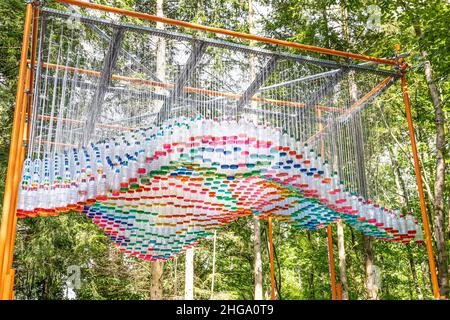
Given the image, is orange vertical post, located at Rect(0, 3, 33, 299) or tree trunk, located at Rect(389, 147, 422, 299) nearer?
orange vertical post, located at Rect(0, 3, 33, 299)

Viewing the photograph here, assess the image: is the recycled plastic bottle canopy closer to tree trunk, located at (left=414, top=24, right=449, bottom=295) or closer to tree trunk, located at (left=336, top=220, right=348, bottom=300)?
tree trunk, located at (left=414, top=24, right=449, bottom=295)

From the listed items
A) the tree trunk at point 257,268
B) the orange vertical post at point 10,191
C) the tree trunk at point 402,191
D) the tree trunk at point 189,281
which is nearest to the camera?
the orange vertical post at point 10,191

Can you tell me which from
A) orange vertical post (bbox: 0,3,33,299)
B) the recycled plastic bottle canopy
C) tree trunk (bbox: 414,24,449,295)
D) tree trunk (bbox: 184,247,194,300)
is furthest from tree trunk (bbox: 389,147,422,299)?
orange vertical post (bbox: 0,3,33,299)

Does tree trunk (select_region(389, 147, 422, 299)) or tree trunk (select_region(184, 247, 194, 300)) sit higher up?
tree trunk (select_region(389, 147, 422, 299))

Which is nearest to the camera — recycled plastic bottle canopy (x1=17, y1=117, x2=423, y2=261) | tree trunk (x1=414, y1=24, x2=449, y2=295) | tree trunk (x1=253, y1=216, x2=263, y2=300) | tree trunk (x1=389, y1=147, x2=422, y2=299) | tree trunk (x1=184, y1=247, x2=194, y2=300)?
recycled plastic bottle canopy (x1=17, y1=117, x2=423, y2=261)

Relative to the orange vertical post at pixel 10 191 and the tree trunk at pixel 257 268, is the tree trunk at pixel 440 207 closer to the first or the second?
the tree trunk at pixel 257 268

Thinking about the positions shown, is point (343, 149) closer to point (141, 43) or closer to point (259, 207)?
point (259, 207)

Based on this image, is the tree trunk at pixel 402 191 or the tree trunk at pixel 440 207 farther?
the tree trunk at pixel 402 191

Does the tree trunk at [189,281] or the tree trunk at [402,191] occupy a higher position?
the tree trunk at [402,191]

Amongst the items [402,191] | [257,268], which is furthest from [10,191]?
[402,191]

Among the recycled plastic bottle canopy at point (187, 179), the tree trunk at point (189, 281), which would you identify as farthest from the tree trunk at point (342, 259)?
the recycled plastic bottle canopy at point (187, 179)

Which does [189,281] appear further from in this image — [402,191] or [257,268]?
[402,191]

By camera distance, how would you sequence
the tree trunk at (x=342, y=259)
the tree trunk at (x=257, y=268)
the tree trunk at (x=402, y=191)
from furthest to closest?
1. the tree trunk at (x=402, y=191)
2. the tree trunk at (x=257, y=268)
3. the tree trunk at (x=342, y=259)

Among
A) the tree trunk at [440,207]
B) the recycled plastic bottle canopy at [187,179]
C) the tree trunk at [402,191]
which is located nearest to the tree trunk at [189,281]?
the recycled plastic bottle canopy at [187,179]
